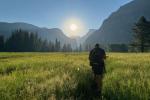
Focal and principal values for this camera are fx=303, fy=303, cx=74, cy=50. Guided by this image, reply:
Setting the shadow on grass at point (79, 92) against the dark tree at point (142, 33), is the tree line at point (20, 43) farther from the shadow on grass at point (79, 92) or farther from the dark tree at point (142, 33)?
the shadow on grass at point (79, 92)

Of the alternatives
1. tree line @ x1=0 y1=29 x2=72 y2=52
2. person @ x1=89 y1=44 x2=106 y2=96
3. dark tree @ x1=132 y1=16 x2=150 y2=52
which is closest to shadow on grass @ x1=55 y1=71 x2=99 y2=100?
person @ x1=89 y1=44 x2=106 y2=96

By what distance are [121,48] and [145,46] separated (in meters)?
56.7

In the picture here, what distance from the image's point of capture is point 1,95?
1059cm

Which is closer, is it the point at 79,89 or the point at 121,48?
the point at 79,89

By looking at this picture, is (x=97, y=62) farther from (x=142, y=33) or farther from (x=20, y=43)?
(x=20, y=43)

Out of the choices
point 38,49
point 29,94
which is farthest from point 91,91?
point 38,49

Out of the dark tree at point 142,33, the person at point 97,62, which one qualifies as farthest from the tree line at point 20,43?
the person at point 97,62

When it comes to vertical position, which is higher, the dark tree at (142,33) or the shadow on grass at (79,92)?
the dark tree at (142,33)

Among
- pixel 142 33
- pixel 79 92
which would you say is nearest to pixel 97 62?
pixel 79 92

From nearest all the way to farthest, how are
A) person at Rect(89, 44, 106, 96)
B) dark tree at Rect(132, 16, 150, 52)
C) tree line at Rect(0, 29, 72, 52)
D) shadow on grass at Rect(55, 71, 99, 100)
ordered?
shadow on grass at Rect(55, 71, 99, 100)
person at Rect(89, 44, 106, 96)
dark tree at Rect(132, 16, 150, 52)
tree line at Rect(0, 29, 72, 52)

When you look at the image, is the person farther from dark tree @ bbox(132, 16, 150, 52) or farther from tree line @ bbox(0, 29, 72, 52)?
tree line @ bbox(0, 29, 72, 52)

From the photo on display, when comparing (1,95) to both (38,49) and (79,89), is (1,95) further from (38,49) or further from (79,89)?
(38,49)

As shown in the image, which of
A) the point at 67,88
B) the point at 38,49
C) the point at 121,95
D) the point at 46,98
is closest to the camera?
the point at 46,98

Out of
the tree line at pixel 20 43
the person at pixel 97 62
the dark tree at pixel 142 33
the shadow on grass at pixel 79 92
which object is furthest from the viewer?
the tree line at pixel 20 43
